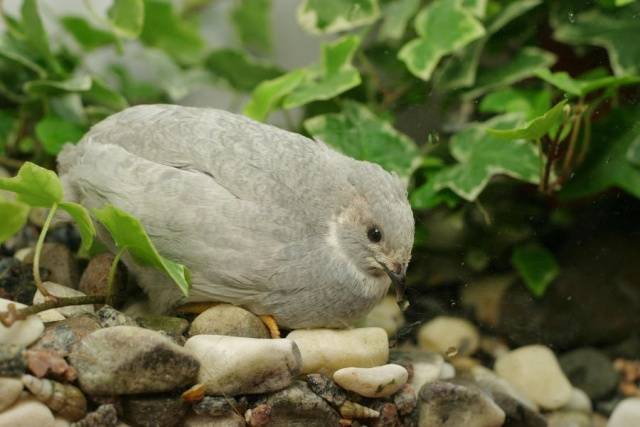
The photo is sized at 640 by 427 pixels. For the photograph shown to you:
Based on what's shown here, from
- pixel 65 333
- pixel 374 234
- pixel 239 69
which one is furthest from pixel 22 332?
pixel 239 69

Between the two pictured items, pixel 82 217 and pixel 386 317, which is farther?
pixel 386 317

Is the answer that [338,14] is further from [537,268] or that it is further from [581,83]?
[537,268]

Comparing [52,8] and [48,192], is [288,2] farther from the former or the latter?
[48,192]

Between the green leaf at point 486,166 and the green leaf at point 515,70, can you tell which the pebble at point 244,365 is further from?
the green leaf at point 515,70

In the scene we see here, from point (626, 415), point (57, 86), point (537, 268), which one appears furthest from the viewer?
point (57, 86)

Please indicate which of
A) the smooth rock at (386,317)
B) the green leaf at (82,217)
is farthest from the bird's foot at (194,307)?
the smooth rock at (386,317)

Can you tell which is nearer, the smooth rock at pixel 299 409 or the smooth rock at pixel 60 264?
the smooth rock at pixel 299 409

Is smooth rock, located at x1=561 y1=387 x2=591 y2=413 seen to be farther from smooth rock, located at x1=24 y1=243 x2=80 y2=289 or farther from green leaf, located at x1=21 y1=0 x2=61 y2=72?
green leaf, located at x1=21 y1=0 x2=61 y2=72

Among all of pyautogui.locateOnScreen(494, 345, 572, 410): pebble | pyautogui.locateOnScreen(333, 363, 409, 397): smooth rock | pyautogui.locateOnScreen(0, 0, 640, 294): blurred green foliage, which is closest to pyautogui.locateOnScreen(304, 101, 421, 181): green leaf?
pyautogui.locateOnScreen(0, 0, 640, 294): blurred green foliage
